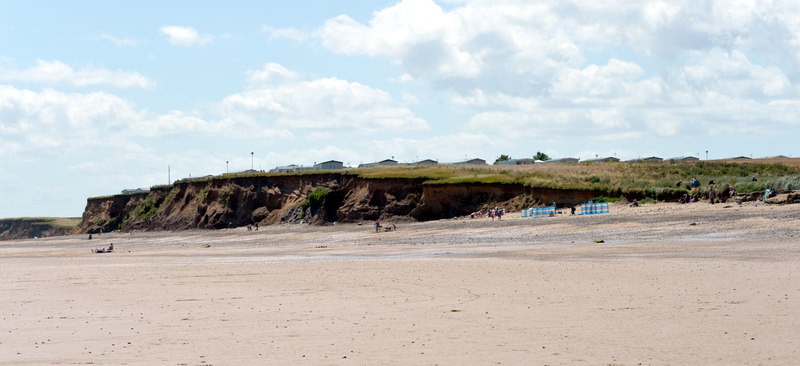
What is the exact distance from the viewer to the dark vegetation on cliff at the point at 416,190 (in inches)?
2104

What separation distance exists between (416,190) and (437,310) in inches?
2031

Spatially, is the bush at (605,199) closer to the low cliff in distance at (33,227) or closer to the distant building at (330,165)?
the distant building at (330,165)

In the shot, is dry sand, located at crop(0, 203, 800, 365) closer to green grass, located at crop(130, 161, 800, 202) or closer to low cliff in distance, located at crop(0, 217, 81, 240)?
green grass, located at crop(130, 161, 800, 202)

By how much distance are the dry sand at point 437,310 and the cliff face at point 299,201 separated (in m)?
32.0

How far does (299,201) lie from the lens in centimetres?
7681

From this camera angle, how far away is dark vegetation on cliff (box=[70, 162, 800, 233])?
53.4 metres

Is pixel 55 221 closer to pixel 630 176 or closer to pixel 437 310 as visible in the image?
pixel 630 176

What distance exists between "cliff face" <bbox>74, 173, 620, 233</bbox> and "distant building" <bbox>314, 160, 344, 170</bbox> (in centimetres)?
2052

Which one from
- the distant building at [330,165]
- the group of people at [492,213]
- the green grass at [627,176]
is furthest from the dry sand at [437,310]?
the distant building at [330,165]

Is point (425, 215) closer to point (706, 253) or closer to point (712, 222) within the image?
point (712, 222)

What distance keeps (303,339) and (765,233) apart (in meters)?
21.7

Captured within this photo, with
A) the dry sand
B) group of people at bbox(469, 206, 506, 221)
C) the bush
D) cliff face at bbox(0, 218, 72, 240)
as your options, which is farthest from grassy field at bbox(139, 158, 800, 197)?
cliff face at bbox(0, 218, 72, 240)

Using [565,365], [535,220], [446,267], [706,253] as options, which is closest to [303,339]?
[565,365]

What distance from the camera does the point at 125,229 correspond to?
98.6 meters
